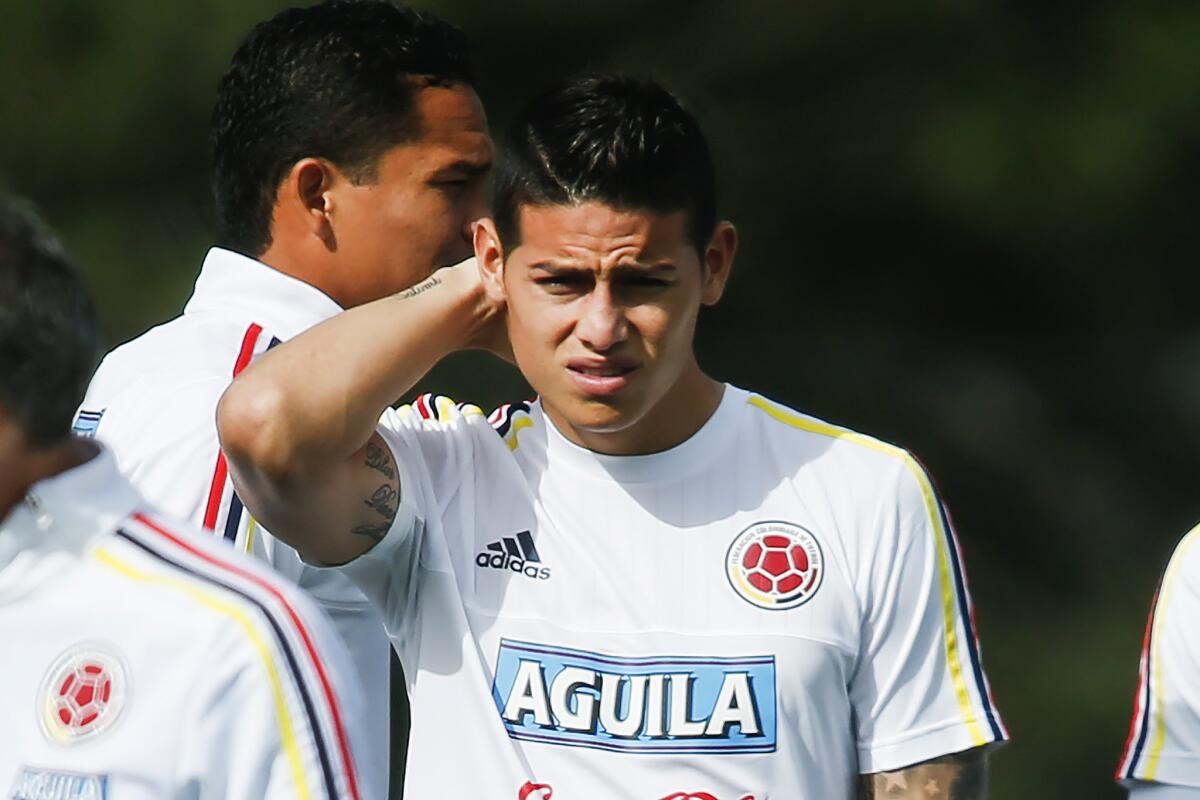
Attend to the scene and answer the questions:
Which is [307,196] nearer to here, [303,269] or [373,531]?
[303,269]

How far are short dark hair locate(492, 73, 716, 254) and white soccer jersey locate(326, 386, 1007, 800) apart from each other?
0.32 metres

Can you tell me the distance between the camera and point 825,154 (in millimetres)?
10898

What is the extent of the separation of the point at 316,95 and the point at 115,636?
1837 millimetres

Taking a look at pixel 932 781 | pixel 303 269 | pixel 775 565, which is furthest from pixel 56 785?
pixel 303 269

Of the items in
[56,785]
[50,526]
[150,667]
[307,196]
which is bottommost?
[56,785]

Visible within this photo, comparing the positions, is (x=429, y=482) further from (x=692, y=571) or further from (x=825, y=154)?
(x=825, y=154)

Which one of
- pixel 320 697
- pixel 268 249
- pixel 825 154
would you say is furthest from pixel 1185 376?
pixel 320 697

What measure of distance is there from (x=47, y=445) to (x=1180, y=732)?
62.8 inches

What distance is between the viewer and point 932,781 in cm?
317

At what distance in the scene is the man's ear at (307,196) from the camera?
3869 mm

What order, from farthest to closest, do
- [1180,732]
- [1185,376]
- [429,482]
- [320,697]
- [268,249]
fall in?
[1185,376]
[268,249]
[429,482]
[1180,732]
[320,697]

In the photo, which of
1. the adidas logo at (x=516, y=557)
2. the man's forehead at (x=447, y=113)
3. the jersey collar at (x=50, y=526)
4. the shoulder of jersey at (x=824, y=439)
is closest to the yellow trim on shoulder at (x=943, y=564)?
the shoulder of jersey at (x=824, y=439)

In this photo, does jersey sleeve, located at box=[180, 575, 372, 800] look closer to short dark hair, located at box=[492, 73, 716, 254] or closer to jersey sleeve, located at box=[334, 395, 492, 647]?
jersey sleeve, located at box=[334, 395, 492, 647]

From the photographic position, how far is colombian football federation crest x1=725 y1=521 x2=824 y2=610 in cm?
319
